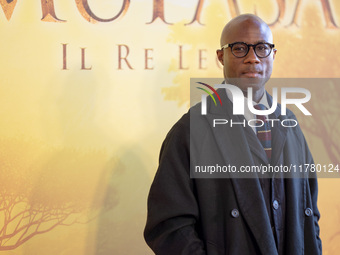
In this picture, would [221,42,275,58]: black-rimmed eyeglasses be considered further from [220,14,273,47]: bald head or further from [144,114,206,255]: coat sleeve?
[144,114,206,255]: coat sleeve

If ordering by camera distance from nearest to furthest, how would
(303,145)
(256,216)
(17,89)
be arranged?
1. (256,216)
2. (303,145)
3. (17,89)

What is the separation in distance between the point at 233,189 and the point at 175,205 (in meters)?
0.18

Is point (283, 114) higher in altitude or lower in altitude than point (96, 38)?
lower

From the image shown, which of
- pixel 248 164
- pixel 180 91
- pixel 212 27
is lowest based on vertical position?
pixel 248 164

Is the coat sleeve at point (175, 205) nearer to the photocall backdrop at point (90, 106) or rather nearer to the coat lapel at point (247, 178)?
the coat lapel at point (247, 178)

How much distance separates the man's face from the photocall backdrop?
3.28ft

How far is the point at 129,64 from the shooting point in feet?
7.70

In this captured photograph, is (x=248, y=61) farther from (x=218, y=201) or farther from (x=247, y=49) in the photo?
(x=218, y=201)

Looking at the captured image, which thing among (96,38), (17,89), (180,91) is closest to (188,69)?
(180,91)

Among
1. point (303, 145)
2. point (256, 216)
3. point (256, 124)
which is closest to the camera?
point (256, 216)

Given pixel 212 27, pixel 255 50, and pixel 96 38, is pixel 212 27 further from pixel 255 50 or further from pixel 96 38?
pixel 255 50

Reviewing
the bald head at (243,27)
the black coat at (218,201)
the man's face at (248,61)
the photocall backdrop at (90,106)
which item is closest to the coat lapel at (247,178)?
the black coat at (218,201)

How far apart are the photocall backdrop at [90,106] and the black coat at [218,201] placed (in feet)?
3.14

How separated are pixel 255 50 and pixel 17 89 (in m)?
1.39
